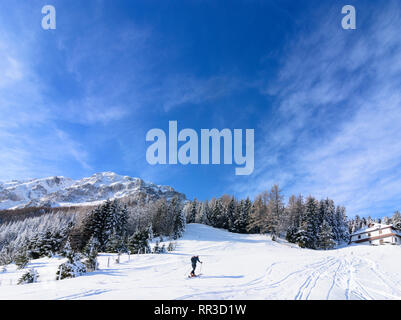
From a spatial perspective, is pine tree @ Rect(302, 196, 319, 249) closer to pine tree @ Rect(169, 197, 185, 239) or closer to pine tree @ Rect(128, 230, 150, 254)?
pine tree @ Rect(169, 197, 185, 239)

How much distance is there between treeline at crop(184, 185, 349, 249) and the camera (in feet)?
150

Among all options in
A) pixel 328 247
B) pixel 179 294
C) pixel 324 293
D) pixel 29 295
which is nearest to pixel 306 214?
pixel 328 247

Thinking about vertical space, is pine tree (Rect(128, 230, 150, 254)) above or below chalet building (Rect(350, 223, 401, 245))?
above

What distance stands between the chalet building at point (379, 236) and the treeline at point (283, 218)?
4113 mm

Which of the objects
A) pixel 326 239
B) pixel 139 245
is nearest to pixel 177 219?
pixel 139 245

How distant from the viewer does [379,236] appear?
171 ft

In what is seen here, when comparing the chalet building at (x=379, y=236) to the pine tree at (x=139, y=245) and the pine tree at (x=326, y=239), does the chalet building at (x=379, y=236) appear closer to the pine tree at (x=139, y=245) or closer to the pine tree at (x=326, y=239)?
the pine tree at (x=326, y=239)

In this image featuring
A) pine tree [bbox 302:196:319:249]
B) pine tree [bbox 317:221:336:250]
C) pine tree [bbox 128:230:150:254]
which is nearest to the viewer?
pine tree [bbox 128:230:150:254]

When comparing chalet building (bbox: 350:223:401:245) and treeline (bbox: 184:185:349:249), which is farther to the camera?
chalet building (bbox: 350:223:401:245)

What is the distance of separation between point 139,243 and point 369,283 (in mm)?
26211

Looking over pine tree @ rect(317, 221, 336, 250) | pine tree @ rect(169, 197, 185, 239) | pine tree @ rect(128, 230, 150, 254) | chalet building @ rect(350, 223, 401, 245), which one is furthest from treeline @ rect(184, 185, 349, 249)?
pine tree @ rect(128, 230, 150, 254)

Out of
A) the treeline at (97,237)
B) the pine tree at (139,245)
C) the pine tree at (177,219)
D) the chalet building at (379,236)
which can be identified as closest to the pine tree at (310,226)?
the chalet building at (379,236)

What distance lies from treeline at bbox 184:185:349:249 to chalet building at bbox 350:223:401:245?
13.5ft
